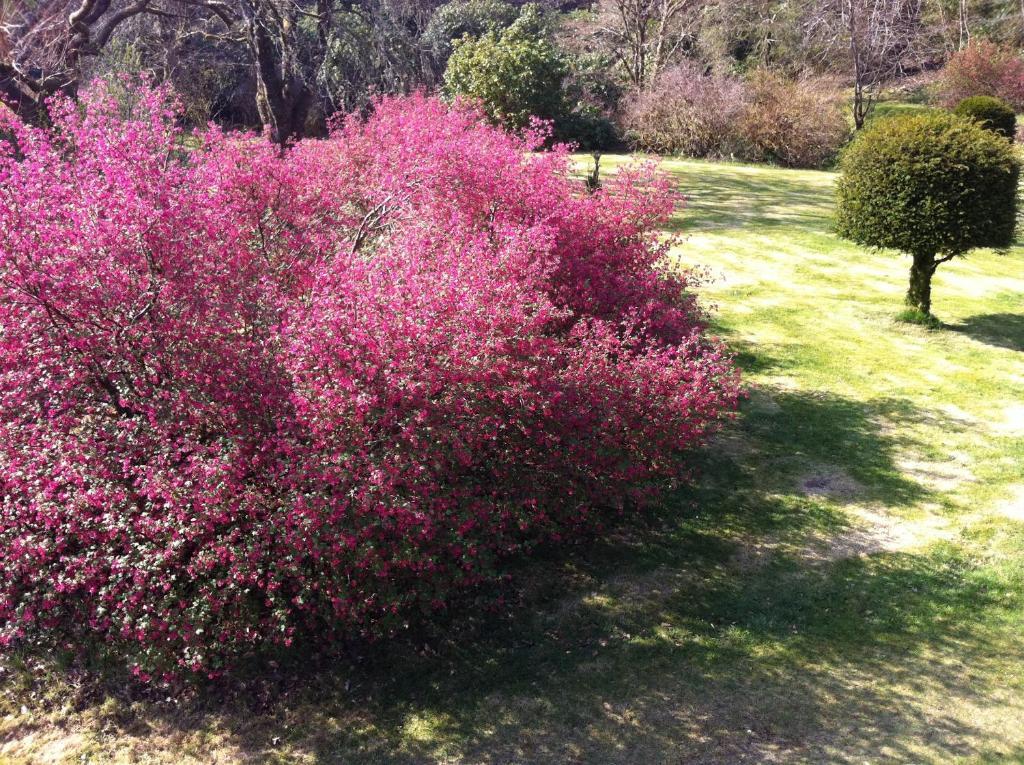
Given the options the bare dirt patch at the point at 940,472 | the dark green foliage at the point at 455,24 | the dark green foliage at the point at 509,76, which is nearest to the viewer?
the bare dirt patch at the point at 940,472

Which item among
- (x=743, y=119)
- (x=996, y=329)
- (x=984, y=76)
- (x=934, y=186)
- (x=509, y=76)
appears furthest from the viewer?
(x=984, y=76)

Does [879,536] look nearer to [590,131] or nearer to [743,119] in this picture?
[743,119]

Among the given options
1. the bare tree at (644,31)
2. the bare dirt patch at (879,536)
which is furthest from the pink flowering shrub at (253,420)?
the bare tree at (644,31)

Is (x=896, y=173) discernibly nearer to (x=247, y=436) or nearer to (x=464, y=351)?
(x=464, y=351)

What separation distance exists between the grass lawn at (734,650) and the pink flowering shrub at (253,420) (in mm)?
381

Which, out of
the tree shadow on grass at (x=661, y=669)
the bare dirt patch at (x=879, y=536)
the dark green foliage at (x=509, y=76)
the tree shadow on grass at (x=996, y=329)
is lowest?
the tree shadow on grass at (x=661, y=669)

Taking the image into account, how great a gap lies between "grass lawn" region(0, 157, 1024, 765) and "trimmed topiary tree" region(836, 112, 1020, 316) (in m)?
2.48

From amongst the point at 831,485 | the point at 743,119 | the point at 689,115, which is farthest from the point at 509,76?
the point at 831,485

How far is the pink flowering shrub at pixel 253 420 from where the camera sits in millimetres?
4391

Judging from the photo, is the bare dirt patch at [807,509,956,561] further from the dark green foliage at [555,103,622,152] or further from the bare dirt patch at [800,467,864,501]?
the dark green foliage at [555,103,622,152]

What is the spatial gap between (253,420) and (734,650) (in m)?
3.17

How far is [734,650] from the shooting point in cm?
524

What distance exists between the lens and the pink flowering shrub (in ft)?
14.4

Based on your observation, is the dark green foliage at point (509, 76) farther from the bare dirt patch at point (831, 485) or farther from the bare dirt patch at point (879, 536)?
the bare dirt patch at point (879, 536)
